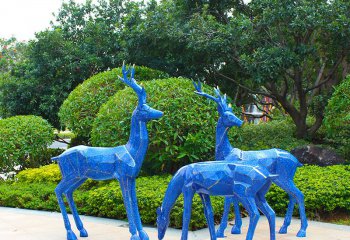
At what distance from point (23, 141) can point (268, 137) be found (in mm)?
5980

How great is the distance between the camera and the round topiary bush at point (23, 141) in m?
11.4

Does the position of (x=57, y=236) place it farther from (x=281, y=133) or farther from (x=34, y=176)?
(x=281, y=133)

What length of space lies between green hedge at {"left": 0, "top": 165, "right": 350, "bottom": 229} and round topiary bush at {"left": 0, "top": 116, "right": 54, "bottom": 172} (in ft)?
6.08

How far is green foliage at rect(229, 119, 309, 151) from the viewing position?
11.7 metres

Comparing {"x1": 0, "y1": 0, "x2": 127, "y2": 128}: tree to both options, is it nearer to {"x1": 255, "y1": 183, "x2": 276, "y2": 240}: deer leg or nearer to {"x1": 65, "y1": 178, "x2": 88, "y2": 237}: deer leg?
{"x1": 65, "y1": 178, "x2": 88, "y2": 237}: deer leg

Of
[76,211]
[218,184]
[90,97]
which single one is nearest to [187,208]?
[218,184]

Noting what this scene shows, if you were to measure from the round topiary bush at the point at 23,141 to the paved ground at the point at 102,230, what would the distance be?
3.35m

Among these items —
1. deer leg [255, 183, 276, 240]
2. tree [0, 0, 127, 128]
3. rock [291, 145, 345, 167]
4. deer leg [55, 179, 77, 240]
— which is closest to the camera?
deer leg [255, 183, 276, 240]

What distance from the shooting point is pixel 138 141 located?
20.8 ft

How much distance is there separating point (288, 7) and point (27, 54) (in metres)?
→ 7.85

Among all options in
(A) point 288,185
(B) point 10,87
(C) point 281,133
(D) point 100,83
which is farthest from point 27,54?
(A) point 288,185

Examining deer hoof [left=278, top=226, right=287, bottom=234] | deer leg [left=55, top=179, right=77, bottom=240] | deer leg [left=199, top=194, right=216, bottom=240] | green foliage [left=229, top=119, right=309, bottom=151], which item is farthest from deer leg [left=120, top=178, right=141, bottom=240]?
green foliage [left=229, top=119, right=309, bottom=151]

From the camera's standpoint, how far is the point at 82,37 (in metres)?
14.9

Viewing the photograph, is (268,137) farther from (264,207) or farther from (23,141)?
(264,207)
